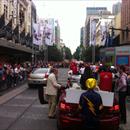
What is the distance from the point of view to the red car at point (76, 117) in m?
10.5

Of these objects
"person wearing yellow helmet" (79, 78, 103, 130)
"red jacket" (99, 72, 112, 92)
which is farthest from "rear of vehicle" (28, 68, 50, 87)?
"person wearing yellow helmet" (79, 78, 103, 130)

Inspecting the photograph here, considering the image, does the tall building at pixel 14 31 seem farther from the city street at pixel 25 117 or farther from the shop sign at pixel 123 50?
the city street at pixel 25 117

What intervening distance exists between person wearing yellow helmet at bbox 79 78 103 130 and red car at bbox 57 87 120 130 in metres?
0.42

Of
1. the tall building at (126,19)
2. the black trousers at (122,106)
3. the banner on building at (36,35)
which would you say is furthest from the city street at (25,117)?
the tall building at (126,19)

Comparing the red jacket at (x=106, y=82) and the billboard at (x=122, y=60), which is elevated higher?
the billboard at (x=122, y=60)

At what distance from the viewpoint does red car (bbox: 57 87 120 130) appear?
34.6ft

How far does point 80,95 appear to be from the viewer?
1065cm

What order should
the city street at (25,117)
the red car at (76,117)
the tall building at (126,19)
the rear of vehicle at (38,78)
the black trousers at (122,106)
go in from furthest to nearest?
the tall building at (126,19) → the rear of vehicle at (38,78) → the black trousers at (122,106) → the city street at (25,117) → the red car at (76,117)

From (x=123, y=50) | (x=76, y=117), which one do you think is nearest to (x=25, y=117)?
(x=76, y=117)

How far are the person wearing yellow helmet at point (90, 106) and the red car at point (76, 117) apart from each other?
420 millimetres

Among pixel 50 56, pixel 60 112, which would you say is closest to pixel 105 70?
pixel 60 112

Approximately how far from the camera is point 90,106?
9945 mm

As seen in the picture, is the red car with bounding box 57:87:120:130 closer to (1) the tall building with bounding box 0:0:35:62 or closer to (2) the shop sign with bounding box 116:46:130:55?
(2) the shop sign with bounding box 116:46:130:55

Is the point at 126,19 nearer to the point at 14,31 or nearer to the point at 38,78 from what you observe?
the point at 14,31
